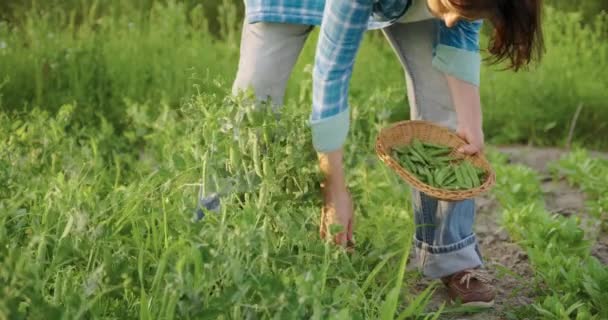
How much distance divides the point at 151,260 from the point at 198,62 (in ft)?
7.91

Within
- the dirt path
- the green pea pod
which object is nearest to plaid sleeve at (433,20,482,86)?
the green pea pod

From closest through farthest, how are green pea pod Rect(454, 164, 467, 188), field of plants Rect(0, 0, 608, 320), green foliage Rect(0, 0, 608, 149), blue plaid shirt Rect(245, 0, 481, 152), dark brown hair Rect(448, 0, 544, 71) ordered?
field of plants Rect(0, 0, 608, 320) < dark brown hair Rect(448, 0, 544, 71) < blue plaid shirt Rect(245, 0, 481, 152) < green pea pod Rect(454, 164, 467, 188) < green foliage Rect(0, 0, 608, 149)

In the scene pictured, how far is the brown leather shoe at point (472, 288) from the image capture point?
9.05 ft

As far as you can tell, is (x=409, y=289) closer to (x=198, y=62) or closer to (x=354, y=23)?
(x=354, y=23)

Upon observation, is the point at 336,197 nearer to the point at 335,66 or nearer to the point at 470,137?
the point at 335,66

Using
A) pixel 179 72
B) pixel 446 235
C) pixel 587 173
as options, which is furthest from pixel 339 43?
pixel 179 72

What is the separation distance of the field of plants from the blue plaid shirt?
121 millimetres

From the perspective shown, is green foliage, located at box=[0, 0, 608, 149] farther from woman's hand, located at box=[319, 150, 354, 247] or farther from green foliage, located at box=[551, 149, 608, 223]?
woman's hand, located at box=[319, 150, 354, 247]

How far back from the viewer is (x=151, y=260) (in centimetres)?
254

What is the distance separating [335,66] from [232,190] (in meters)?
0.41

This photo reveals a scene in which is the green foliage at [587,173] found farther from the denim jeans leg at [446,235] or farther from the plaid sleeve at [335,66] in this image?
the plaid sleeve at [335,66]

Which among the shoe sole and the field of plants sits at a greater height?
the field of plants

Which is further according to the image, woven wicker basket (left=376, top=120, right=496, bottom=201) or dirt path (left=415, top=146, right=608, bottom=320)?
dirt path (left=415, top=146, right=608, bottom=320)

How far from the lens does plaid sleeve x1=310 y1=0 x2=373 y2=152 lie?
2355mm
